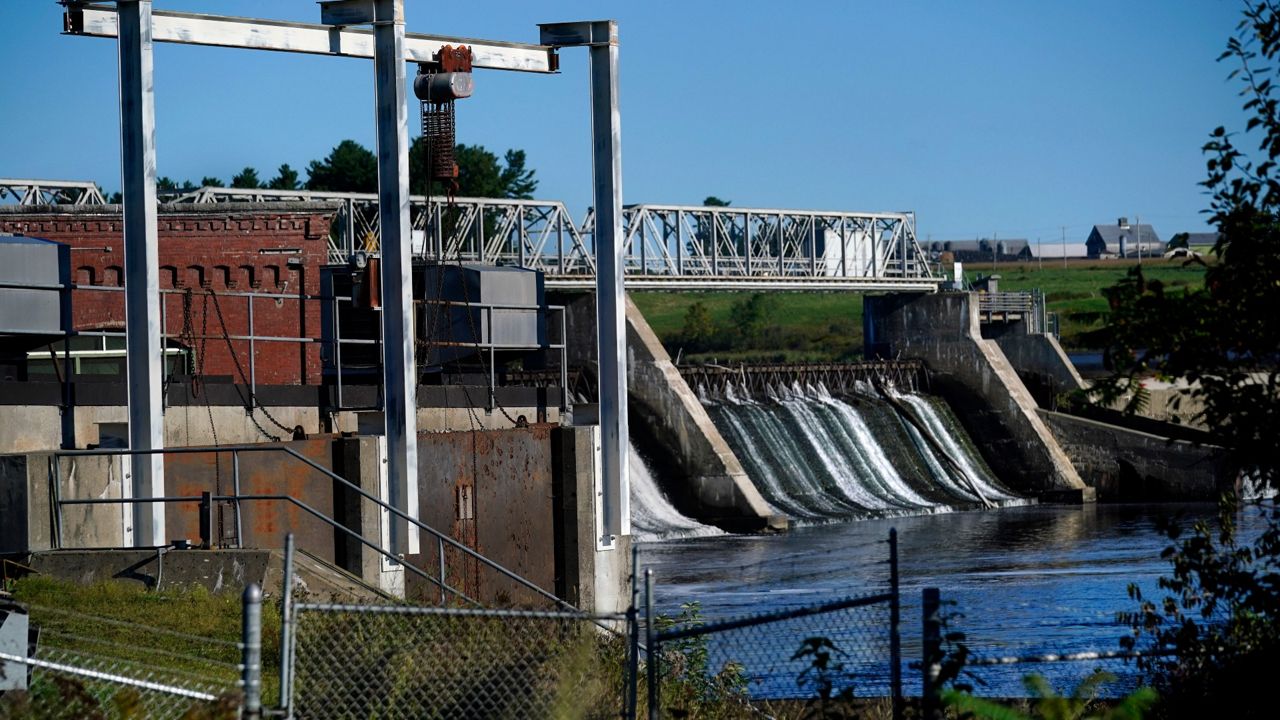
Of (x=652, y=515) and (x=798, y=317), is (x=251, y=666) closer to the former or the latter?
(x=652, y=515)

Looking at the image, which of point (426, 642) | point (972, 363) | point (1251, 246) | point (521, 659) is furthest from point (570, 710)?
point (972, 363)

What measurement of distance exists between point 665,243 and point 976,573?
24370mm

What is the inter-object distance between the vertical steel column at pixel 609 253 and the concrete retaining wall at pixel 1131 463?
1223 inches

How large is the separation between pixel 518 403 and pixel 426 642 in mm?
7978

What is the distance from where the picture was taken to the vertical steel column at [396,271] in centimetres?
1396

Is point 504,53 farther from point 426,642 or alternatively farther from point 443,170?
point 426,642

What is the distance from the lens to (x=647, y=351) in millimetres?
41719

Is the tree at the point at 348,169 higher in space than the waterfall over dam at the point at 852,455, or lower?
higher

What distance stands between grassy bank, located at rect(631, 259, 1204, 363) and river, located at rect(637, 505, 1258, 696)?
42887 millimetres

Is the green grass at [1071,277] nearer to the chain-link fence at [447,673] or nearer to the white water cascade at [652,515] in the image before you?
the white water cascade at [652,515]

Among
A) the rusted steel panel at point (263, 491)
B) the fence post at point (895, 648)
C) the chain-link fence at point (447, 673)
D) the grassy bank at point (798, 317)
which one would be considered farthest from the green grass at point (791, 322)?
the fence post at point (895, 648)

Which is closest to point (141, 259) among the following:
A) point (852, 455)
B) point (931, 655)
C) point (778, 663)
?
point (931, 655)

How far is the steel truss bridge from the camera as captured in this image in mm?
45062

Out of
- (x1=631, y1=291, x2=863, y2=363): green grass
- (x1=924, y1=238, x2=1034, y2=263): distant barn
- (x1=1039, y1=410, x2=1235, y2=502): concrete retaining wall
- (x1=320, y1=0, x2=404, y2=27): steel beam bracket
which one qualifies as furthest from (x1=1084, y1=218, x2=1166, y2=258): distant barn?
(x1=320, y1=0, x2=404, y2=27): steel beam bracket
